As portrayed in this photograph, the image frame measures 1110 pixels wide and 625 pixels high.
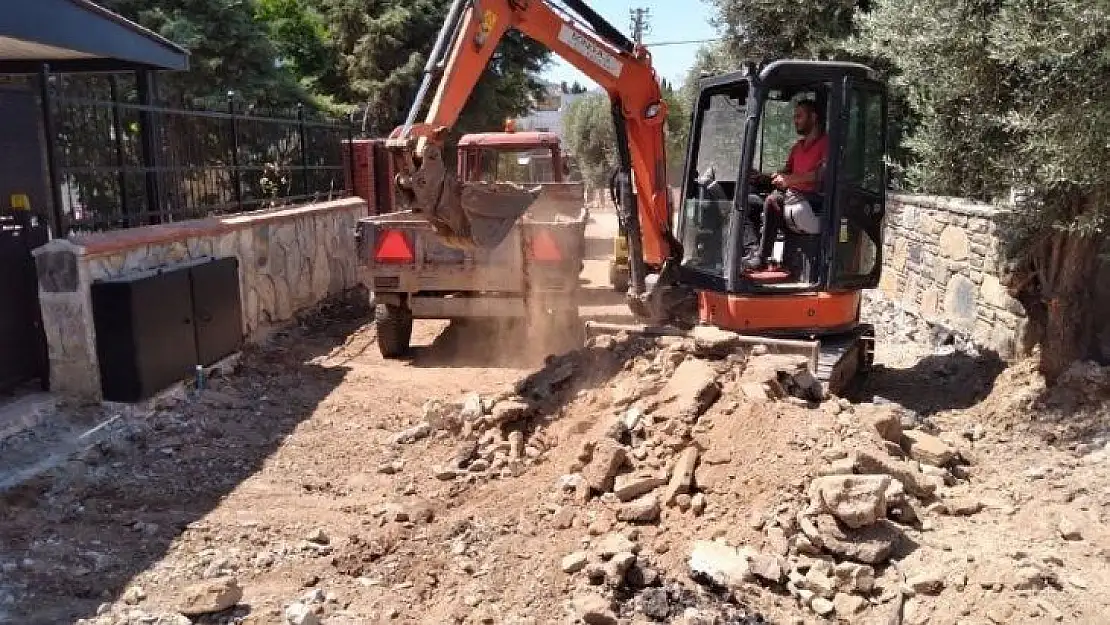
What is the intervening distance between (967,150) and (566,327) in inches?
167

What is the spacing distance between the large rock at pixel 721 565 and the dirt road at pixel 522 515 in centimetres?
7

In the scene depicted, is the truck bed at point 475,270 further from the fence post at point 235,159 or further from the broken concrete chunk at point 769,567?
the broken concrete chunk at point 769,567

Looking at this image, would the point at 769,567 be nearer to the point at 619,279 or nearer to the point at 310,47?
the point at 619,279

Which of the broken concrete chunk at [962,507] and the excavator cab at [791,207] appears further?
the excavator cab at [791,207]

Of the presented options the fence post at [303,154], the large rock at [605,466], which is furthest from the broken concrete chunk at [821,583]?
the fence post at [303,154]

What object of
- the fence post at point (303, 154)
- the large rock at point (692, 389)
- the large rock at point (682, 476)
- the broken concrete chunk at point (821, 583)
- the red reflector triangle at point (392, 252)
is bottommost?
the broken concrete chunk at point (821, 583)

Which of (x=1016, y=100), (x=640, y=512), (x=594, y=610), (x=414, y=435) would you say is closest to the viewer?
(x=594, y=610)

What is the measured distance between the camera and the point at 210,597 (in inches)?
155

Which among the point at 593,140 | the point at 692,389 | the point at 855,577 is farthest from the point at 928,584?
the point at 593,140

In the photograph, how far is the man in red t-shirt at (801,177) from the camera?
6512 mm

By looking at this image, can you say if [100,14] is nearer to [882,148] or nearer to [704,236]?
[704,236]

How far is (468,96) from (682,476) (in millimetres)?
3658

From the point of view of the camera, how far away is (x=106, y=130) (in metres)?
7.39

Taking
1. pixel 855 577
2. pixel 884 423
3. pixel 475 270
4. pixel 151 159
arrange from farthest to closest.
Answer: pixel 475 270, pixel 151 159, pixel 884 423, pixel 855 577
